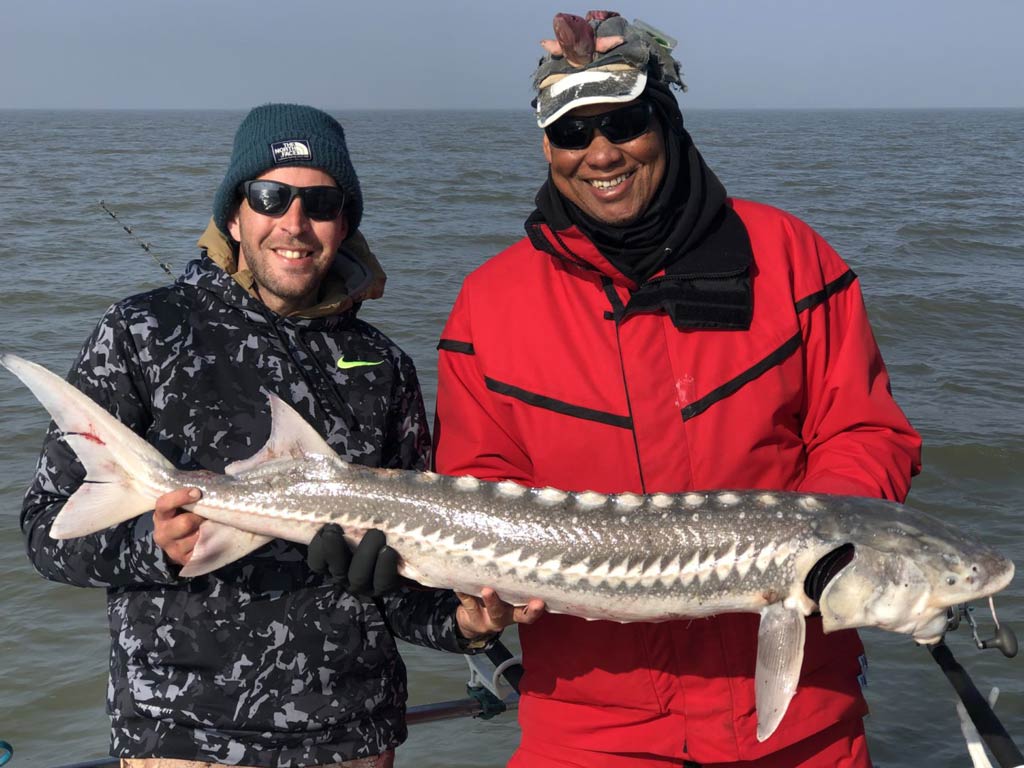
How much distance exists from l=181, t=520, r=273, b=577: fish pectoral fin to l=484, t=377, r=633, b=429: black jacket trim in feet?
2.69

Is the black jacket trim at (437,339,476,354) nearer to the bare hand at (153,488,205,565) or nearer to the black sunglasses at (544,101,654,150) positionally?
the black sunglasses at (544,101,654,150)

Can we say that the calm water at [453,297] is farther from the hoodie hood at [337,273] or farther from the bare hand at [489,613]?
the hoodie hood at [337,273]

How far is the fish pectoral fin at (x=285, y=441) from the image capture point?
322cm

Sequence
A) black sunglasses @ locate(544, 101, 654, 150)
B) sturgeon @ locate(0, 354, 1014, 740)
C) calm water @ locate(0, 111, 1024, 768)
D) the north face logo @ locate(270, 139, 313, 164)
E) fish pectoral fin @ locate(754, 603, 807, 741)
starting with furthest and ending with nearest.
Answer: calm water @ locate(0, 111, 1024, 768), the north face logo @ locate(270, 139, 313, 164), black sunglasses @ locate(544, 101, 654, 150), sturgeon @ locate(0, 354, 1014, 740), fish pectoral fin @ locate(754, 603, 807, 741)

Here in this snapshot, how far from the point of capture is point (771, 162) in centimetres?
4009

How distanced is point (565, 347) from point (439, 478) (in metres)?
0.52

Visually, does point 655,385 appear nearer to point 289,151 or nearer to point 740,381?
point 740,381

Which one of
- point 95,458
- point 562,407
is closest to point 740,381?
point 562,407

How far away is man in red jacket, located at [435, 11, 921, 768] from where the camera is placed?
3.15 m

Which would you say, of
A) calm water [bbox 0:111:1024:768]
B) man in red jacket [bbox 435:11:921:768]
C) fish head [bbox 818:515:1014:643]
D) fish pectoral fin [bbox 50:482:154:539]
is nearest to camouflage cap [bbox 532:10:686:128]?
man in red jacket [bbox 435:11:921:768]

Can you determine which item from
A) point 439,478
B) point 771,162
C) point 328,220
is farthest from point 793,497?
point 771,162

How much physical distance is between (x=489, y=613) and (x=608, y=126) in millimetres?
1421

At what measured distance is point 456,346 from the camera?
3400 mm

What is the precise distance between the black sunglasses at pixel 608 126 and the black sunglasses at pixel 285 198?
0.72 m
